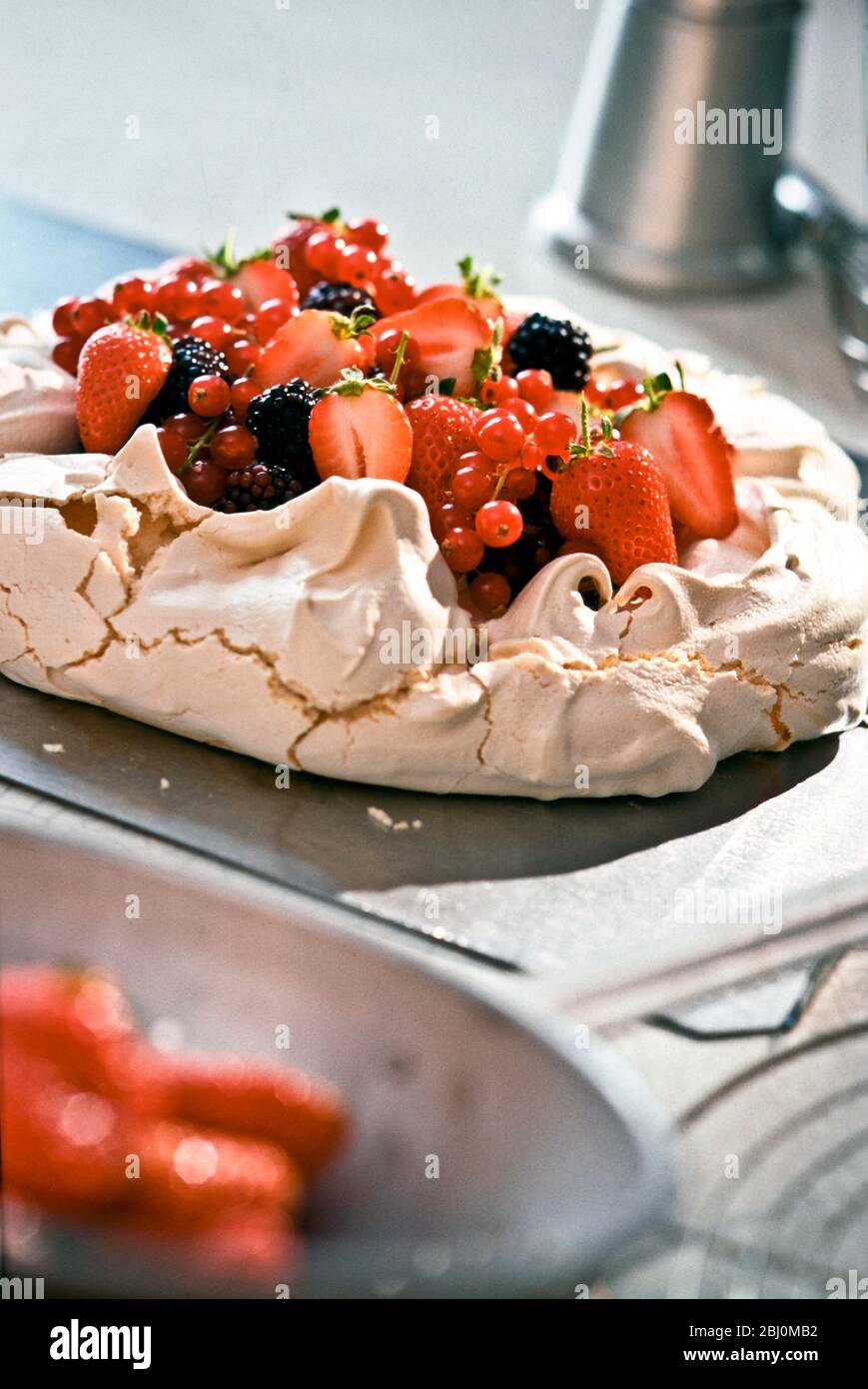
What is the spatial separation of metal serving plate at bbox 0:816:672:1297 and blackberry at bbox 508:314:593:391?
0.90 m

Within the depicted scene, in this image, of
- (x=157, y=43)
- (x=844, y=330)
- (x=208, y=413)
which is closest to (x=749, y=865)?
(x=208, y=413)

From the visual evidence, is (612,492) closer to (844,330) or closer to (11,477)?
(11,477)

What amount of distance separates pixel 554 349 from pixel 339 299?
23cm

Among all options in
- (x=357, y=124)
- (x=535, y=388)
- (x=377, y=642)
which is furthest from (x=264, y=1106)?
(x=357, y=124)

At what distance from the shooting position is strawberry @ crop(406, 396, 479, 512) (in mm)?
1500

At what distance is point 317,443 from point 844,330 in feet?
7.52

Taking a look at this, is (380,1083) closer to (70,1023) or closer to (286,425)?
(70,1023)

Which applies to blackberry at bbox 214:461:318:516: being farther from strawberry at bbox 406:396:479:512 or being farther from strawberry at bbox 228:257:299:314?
strawberry at bbox 228:257:299:314

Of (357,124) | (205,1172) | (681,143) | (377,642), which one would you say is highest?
(357,124)

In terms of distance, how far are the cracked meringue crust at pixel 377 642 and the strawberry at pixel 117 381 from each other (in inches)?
1.6

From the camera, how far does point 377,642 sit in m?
1.37

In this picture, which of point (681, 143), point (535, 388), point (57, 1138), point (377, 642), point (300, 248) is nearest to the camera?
point (57, 1138)

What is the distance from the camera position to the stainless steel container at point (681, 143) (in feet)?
10.9

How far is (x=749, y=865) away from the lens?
55.1 inches
